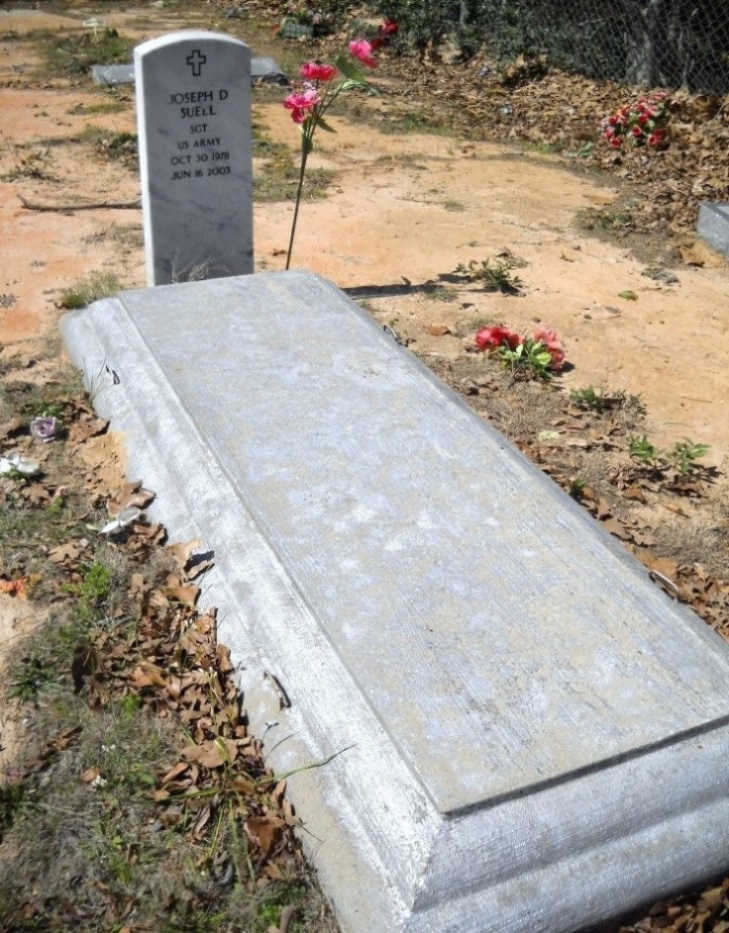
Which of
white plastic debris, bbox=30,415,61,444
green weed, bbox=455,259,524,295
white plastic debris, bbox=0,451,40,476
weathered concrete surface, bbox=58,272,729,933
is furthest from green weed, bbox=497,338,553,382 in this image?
white plastic debris, bbox=0,451,40,476

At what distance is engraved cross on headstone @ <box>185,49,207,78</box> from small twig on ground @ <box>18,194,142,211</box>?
225 centimetres

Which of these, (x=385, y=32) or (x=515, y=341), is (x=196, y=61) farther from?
(x=385, y=32)

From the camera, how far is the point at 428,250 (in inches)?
265

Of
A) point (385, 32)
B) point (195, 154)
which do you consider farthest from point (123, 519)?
point (385, 32)

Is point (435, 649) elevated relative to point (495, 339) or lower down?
elevated

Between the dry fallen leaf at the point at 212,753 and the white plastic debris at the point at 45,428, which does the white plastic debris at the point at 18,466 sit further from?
the dry fallen leaf at the point at 212,753

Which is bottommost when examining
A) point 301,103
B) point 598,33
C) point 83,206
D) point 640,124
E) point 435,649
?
point 83,206

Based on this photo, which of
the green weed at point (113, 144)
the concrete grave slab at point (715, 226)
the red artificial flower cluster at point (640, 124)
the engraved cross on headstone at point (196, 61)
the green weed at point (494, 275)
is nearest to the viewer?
the engraved cross on headstone at point (196, 61)

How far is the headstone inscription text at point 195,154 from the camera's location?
4.99m

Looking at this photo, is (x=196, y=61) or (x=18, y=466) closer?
(x=18, y=466)

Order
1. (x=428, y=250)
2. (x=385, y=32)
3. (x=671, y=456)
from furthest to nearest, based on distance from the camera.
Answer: (x=385, y=32) < (x=428, y=250) < (x=671, y=456)

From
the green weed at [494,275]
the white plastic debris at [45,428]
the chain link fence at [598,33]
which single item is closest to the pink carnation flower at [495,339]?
the green weed at [494,275]

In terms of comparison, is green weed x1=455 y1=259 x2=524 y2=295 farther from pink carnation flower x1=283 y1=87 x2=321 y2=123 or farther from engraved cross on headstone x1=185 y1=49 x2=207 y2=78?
engraved cross on headstone x1=185 y1=49 x2=207 y2=78

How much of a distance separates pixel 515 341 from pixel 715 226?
2.63m
